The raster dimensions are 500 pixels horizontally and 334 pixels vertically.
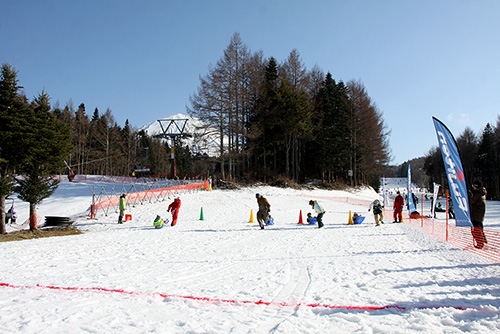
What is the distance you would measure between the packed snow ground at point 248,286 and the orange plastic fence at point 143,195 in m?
9.71

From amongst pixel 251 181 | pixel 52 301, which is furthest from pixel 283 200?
pixel 52 301

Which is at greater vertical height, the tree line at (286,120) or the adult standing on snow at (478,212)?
the tree line at (286,120)

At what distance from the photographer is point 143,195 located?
25.5 metres

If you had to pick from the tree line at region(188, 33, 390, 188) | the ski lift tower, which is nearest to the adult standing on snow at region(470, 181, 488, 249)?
the tree line at region(188, 33, 390, 188)

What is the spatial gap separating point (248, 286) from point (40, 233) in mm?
14491

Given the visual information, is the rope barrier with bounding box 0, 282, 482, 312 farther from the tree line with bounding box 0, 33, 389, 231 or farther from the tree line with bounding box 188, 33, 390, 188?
the tree line with bounding box 188, 33, 390, 188

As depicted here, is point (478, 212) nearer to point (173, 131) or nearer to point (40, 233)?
point (40, 233)

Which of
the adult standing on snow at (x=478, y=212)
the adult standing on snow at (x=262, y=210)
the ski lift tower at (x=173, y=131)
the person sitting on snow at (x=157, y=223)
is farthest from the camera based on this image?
the ski lift tower at (x=173, y=131)

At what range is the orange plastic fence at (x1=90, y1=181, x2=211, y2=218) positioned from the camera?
22653 millimetres

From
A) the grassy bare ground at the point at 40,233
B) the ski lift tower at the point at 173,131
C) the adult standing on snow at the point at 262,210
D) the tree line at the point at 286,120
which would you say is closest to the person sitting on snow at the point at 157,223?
the grassy bare ground at the point at 40,233

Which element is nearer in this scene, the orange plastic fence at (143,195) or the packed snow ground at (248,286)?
the packed snow ground at (248,286)

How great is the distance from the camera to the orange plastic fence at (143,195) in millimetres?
22653

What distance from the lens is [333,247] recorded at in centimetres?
1115

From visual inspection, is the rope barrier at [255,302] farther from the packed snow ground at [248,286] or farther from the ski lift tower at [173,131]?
the ski lift tower at [173,131]
